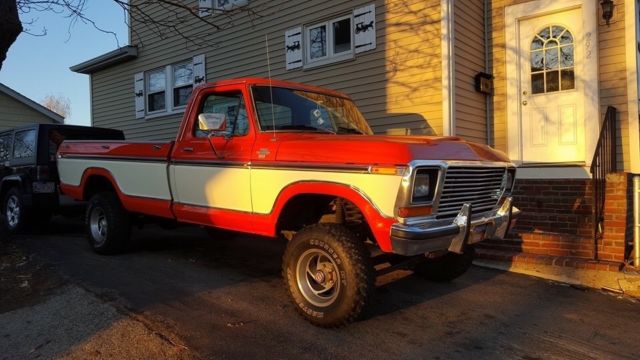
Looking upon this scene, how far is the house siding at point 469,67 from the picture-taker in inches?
320

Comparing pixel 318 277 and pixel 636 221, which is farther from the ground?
pixel 636 221

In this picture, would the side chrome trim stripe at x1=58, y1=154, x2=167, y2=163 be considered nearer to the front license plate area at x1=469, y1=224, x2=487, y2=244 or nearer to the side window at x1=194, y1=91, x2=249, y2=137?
the side window at x1=194, y1=91, x2=249, y2=137

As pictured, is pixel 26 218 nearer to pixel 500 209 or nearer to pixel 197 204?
pixel 197 204

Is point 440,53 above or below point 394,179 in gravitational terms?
above

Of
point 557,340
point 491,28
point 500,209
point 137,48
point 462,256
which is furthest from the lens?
point 137,48

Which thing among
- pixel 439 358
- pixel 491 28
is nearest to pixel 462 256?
pixel 439 358

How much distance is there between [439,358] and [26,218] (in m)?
7.15

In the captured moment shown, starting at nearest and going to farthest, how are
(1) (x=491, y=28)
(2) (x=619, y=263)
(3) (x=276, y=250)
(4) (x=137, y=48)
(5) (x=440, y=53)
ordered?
(2) (x=619, y=263) < (3) (x=276, y=250) < (5) (x=440, y=53) < (1) (x=491, y=28) < (4) (x=137, y=48)

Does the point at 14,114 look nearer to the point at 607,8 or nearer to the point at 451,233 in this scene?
the point at 607,8

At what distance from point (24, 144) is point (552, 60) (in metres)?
8.41

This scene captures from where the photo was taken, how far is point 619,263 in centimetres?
584

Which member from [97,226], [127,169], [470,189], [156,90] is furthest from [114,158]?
[156,90]

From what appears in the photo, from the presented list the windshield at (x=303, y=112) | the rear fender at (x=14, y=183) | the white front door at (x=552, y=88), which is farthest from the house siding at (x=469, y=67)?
the rear fender at (x=14, y=183)

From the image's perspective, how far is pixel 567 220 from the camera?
271 inches
